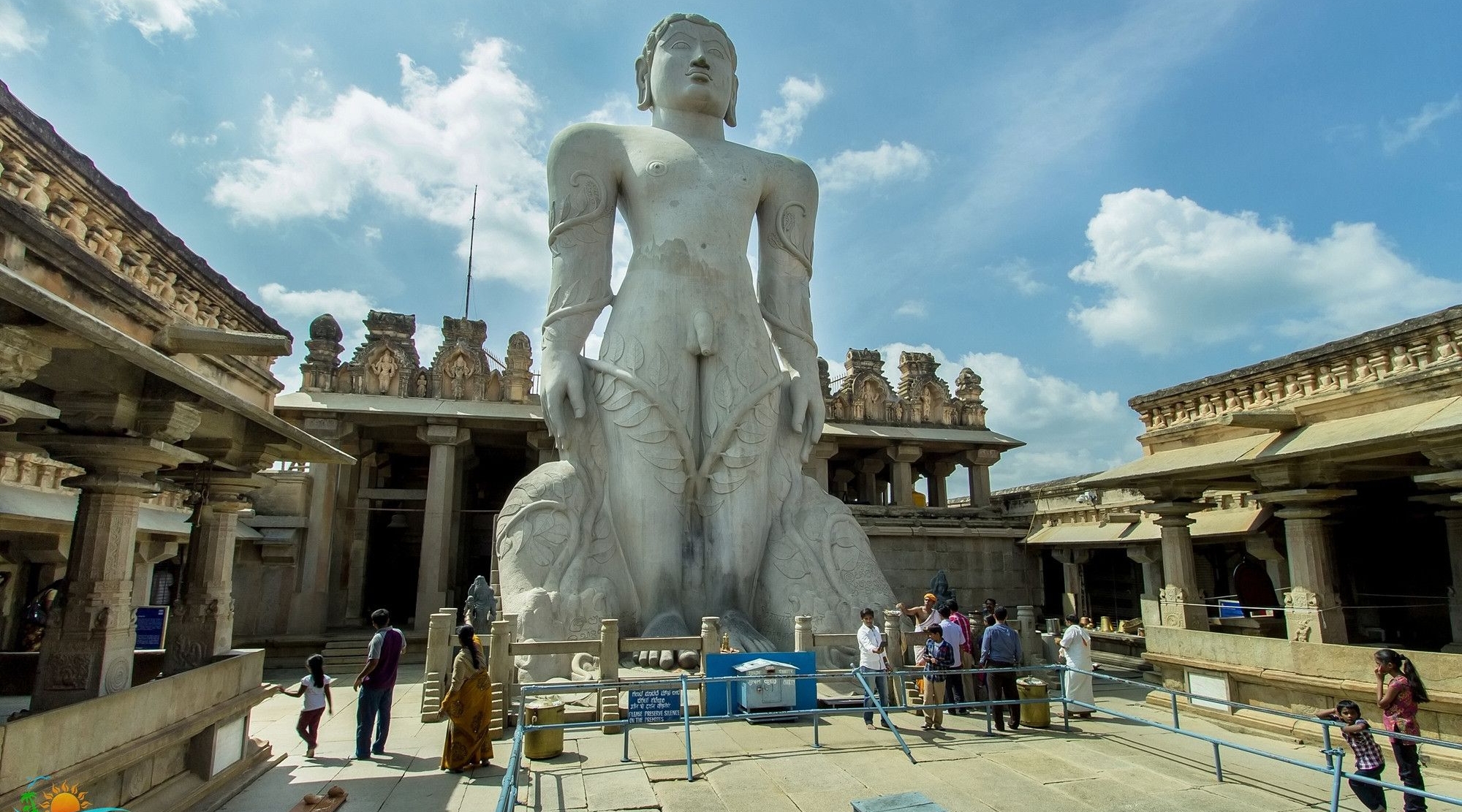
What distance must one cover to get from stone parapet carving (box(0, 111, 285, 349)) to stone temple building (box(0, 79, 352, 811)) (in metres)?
0.02

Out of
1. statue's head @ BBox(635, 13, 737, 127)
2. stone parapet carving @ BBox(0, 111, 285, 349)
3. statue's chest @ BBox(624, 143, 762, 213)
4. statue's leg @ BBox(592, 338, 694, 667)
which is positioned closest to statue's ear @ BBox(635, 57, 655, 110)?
statue's head @ BBox(635, 13, 737, 127)

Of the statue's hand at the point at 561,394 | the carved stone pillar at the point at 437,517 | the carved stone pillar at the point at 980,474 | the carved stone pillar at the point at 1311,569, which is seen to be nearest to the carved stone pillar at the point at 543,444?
the carved stone pillar at the point at 437,517

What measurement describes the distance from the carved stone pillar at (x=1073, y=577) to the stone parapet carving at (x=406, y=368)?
13.0 meters

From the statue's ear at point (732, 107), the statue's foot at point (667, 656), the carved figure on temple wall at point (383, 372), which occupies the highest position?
the statue's ear at point (732, 107)

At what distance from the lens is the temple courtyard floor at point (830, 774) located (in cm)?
568

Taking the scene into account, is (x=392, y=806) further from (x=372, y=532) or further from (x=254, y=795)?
(x=372, y=532)

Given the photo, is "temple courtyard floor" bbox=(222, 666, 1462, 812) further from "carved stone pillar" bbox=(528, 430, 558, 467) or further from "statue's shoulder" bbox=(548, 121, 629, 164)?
"carved stone pillar" bbox=(528, 430, 558, 467)

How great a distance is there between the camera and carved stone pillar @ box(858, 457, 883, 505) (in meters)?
25.0

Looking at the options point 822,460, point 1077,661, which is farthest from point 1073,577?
point 1077,661

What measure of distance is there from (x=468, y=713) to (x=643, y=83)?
9.49 meters

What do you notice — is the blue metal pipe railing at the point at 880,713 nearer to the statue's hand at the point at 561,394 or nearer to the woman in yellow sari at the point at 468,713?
the woman in yellow sari at the point at 468,713

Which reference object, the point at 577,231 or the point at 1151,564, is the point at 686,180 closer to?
the point at 577,231

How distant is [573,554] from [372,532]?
13.8 meters

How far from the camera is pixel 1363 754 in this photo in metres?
5.74
